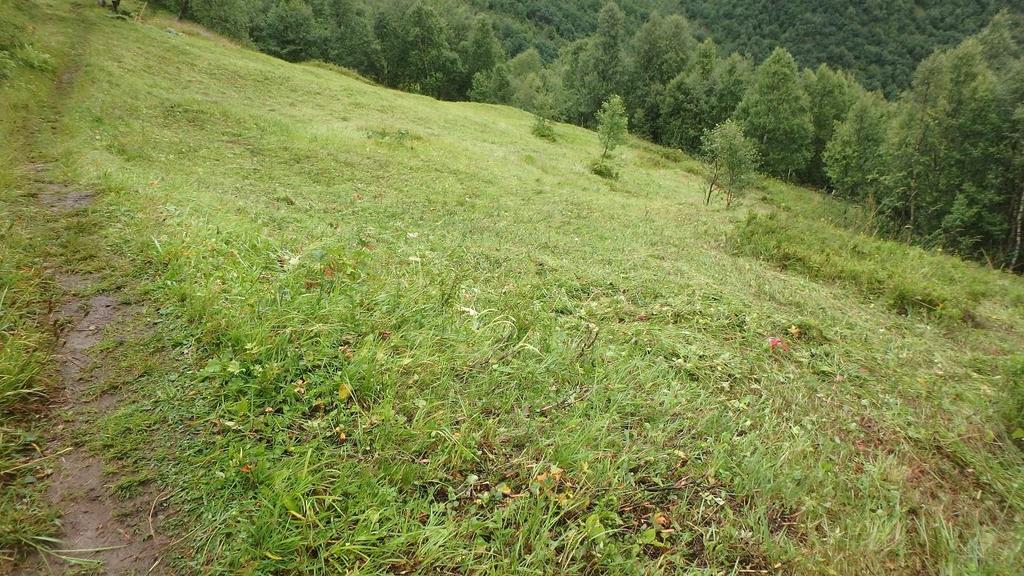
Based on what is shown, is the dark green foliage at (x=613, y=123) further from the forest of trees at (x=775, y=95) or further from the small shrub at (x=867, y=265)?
the small shrub at (x=867, y=265)

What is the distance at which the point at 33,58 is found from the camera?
54.2 ft

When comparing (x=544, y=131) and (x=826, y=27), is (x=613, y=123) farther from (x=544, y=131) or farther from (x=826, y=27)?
(x=826, y=27)

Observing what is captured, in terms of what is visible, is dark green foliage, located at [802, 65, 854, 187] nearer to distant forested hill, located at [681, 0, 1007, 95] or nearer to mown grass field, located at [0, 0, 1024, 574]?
mown grass field, located at [0, 0, 1024, 574]

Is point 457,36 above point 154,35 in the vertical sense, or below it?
above

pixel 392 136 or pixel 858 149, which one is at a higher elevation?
pixel 858 149

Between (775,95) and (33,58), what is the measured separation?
57107mm

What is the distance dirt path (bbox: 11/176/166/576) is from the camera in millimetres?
2320

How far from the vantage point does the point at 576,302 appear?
6.95 meters

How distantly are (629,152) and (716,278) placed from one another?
36.5 meters

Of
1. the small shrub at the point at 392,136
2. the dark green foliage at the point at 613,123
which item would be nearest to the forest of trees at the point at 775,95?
the dark green foliage at the point at 613,123

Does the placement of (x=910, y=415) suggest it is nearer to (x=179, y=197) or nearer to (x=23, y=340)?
(x=23, y=340)

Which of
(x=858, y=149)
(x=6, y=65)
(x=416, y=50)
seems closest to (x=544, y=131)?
(x=858, y=149)

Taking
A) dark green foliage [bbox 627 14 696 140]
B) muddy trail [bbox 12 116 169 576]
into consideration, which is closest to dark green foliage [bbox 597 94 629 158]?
dark green foliage [bbox 627 14 696 140]

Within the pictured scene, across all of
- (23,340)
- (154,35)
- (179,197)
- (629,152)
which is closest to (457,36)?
(629,152)
